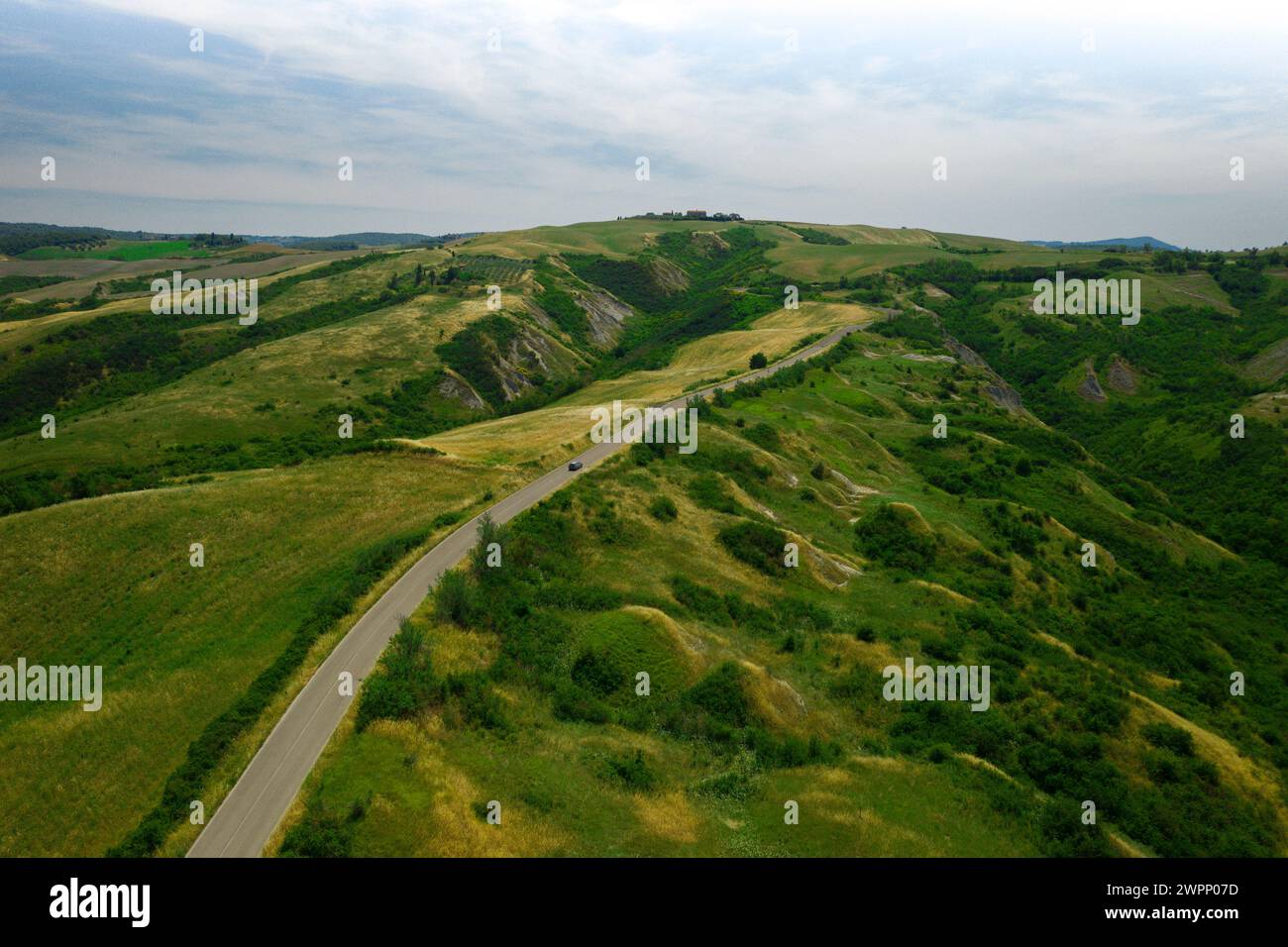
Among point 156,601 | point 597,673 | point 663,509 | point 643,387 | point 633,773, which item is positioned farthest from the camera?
point 643,387

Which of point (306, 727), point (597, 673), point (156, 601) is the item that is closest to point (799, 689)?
point (597, 673)

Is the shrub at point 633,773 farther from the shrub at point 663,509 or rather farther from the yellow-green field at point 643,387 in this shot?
the yellow-green field at point 643,387

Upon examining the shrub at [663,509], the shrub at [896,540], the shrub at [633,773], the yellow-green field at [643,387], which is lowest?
the shrub at [633,773]

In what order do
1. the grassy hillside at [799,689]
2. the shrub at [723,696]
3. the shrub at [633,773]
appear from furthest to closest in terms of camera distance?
1. the shrub at [723,696]
2. the shrub at [633,773]
3. the grassy hillside at [799,689]

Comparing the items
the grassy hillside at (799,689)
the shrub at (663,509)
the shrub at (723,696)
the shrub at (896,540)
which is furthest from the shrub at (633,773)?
the shrub at (896,540)

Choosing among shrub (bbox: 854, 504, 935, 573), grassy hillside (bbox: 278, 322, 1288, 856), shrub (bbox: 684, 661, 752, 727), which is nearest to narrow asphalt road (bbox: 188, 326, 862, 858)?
grassy hillside (bbox: 278, 322, 1288, 856)

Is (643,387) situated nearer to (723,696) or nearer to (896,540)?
(896,540)

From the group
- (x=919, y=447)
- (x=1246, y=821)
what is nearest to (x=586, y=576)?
(x=1246, y=821)

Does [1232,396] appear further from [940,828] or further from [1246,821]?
[940,828]
